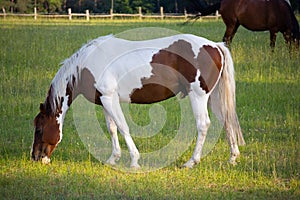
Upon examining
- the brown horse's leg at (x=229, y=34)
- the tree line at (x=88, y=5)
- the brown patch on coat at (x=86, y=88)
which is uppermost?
the brown patch on coat at (x=86, y=88)

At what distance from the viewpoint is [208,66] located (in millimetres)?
5867

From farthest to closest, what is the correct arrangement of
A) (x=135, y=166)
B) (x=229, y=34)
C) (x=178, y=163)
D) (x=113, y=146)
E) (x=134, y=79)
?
(x=229, y=34) → (x=113, y=146) → (x=178, y=163) → (x=134, y=79) → (x=135, y=166)

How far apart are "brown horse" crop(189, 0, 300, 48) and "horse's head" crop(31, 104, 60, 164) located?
8.75 meters

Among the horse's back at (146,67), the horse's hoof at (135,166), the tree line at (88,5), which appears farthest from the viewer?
the tree line at (88,5)

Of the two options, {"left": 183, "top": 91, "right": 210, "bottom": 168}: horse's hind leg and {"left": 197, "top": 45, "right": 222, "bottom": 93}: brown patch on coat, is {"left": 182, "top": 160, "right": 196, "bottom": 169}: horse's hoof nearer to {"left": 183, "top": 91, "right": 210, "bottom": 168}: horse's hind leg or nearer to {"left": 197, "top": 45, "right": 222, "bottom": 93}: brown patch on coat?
{"left": 183, "top": 91, "right": 210, "bottom": 168}: horse's hind leg

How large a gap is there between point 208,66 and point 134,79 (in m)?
0.80

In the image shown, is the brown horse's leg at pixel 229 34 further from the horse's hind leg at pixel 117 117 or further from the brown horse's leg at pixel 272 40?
the horse's hind leg at pixel 117 117

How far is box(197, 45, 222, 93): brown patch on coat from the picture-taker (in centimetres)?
584

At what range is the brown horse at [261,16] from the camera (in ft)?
45.1

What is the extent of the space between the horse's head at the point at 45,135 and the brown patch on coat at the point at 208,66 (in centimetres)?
163

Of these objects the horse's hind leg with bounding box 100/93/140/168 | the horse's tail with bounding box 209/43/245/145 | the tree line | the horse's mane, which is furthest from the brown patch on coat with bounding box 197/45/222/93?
the tree line

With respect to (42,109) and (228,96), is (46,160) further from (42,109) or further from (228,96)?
(228,96)

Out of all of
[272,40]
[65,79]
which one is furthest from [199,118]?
[272,40]

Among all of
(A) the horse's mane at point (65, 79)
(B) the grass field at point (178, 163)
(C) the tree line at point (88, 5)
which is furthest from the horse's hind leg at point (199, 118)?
(C) the tree line at point (88, 5)
